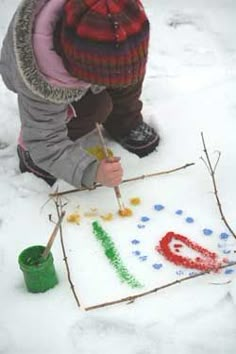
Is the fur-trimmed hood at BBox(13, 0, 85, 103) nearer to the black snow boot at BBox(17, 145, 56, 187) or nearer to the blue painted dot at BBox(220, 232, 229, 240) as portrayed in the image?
Result: the black snow boot at BBox(17, 145, 56, 187)

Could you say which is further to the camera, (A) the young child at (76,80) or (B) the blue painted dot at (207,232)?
(B) the blue painted dot at (207,232)

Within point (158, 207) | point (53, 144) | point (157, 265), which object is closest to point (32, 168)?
point (53, 144)

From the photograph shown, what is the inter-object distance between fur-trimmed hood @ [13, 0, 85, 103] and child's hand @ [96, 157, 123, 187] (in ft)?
0.71

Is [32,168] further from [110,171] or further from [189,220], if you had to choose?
[189,220]

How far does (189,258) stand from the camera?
141 cm

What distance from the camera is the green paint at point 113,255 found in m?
1.36

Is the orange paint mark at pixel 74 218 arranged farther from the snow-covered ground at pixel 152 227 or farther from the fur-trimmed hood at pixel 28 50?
the fur-trimmed hood at pixel 28 50

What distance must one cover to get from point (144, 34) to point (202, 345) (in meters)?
0.65

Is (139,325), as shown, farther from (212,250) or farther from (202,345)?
(212,250)

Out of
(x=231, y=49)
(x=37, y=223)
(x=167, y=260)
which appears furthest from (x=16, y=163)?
(x=231, y=49)

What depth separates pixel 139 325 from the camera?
126cm

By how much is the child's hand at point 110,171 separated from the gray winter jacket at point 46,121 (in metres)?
0.03

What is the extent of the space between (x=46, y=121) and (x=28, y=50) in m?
0.20

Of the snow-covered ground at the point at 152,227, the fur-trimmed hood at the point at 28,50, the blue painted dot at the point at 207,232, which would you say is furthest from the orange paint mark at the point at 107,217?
the fur-trimmed hood at the point at 28,50
